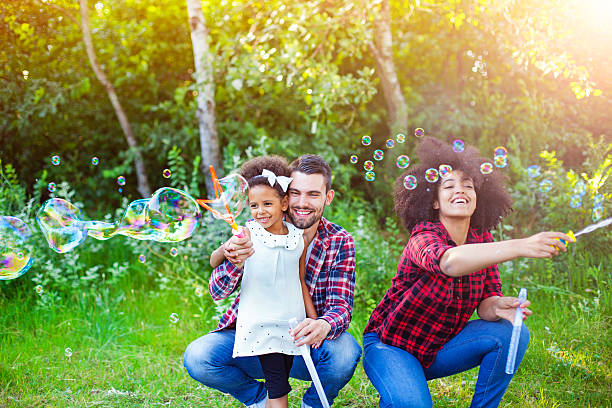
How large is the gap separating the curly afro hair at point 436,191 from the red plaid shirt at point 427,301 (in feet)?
0.28

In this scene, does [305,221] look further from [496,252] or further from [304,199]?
[496,252]

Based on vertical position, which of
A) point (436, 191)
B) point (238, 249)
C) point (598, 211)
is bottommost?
point (238, 249)

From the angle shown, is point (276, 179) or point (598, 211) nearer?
point (276, 179)

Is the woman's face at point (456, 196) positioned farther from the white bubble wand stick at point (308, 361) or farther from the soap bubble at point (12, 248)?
the soap bubble at point (12, 248)

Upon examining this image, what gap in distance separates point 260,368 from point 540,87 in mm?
5039

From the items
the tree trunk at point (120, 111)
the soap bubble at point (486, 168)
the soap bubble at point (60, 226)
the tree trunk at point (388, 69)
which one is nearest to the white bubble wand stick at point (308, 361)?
the soap bubble at point (486, 168)

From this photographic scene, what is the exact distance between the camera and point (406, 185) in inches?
98.5

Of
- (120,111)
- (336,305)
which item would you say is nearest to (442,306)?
(336,305)

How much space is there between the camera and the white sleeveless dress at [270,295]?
233cm

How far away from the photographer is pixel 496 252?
1920mm

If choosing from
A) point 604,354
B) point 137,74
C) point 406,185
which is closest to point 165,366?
point 406,185

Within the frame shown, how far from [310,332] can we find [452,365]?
66cm

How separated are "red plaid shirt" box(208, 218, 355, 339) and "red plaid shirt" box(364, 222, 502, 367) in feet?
0.63

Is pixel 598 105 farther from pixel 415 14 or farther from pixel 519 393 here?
pixel 519 393
